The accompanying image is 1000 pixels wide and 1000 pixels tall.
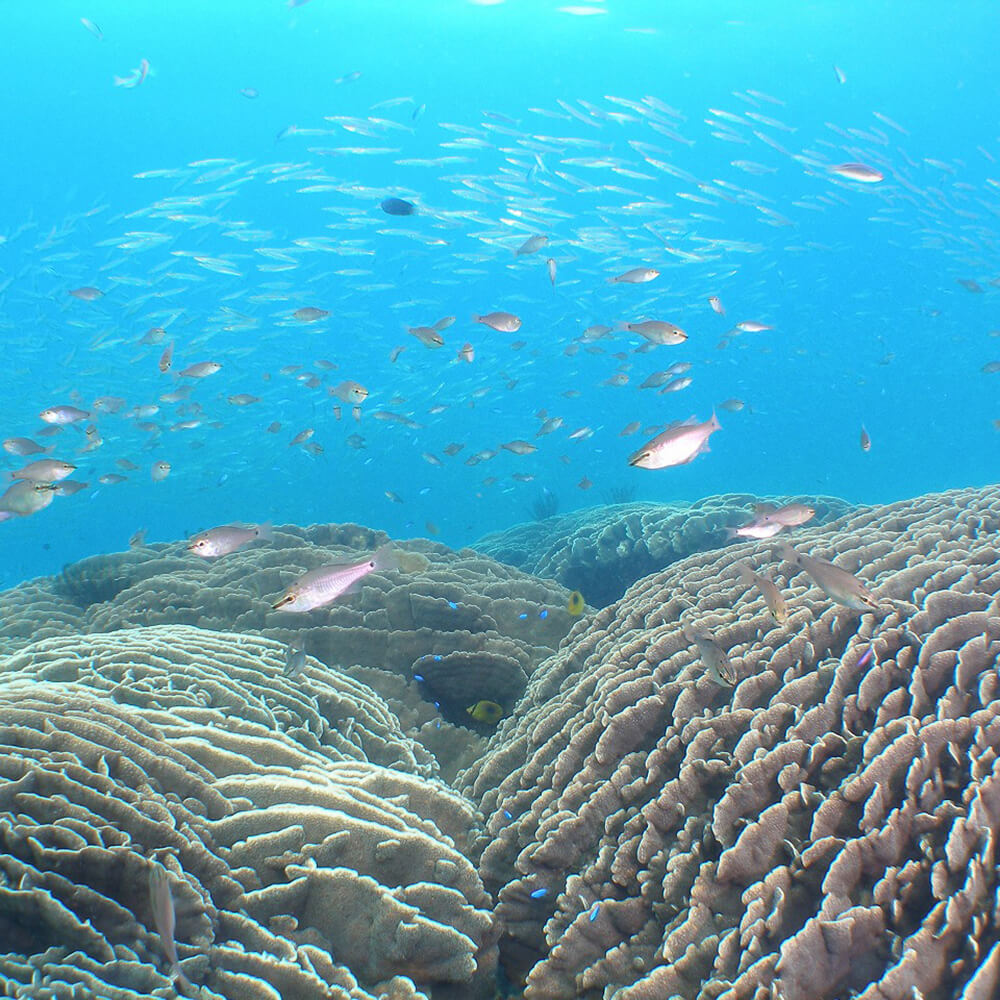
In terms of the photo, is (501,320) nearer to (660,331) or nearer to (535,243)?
(660,331)

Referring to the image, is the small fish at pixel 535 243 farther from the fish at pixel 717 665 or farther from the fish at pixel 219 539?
the fish at pixel 717 665

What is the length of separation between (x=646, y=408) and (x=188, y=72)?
224 ft

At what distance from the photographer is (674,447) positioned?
14.2 feet

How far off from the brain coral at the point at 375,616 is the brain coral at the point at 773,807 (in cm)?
99

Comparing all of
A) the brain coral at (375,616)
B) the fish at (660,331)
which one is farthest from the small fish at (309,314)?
the fish at (660,331)

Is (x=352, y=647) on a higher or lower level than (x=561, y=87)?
lower

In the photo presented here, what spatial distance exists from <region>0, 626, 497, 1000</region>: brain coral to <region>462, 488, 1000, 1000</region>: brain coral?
437 millimetres

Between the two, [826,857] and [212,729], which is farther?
[212,729]

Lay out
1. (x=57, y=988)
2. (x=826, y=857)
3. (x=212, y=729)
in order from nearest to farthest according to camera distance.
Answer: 1. (x=57, y=988)
2. (x=826, y=857)
3. (x=212, y=729)

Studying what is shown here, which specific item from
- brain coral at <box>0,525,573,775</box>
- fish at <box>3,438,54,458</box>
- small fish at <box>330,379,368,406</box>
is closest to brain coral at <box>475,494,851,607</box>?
brain coral at <box>0,525,573,775</box>

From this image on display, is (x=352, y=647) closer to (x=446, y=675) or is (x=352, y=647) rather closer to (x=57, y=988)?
(x=446, y=675)

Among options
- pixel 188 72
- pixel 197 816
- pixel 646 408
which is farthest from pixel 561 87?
pixel 646 408

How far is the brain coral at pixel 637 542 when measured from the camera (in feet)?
32.9

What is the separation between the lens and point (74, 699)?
9.42ft
